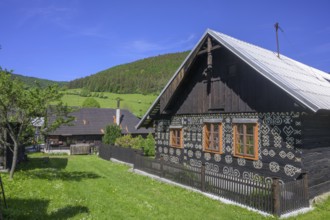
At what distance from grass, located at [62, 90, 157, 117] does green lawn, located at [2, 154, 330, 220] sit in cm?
Answer: 4775

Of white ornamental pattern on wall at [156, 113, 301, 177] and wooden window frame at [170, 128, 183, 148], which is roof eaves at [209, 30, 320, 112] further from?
wooden window frame at [170, 128, 183, 148]

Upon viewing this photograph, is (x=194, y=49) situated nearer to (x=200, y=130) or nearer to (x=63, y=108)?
(x=200, y=130)

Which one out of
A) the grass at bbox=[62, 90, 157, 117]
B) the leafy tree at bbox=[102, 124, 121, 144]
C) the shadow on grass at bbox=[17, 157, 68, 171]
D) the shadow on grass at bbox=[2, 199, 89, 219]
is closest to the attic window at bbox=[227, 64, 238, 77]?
the shadow on grass at bbox=[2, 199, 89, 219]

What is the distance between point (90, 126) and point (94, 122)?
1182 mm

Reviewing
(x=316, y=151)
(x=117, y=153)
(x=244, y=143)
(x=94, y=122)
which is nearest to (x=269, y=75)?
(x=244, y=143)

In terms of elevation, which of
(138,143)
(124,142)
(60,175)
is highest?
(124,142)

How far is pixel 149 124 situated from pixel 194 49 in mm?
8179

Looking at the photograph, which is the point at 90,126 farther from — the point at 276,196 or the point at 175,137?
the point at 276,196

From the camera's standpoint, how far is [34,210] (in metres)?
9.79

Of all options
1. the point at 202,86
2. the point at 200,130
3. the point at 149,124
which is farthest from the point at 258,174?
the point at 149,124

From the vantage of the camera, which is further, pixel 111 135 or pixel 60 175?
pixel 111 135

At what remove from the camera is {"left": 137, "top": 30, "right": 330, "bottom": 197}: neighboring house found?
37.0 ft

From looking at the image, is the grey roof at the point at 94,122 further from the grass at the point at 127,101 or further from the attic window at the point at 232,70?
the attic window at the point at 232,70

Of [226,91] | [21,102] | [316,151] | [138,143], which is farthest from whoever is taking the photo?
[138,143]
